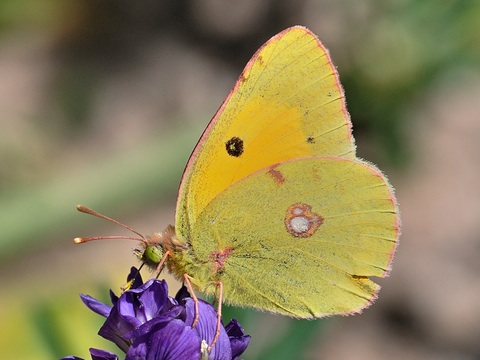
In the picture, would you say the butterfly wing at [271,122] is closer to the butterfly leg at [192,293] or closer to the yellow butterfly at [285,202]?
the yellow butterfly at [285,202]

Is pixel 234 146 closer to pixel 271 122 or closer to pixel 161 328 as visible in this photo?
pixel 271 122

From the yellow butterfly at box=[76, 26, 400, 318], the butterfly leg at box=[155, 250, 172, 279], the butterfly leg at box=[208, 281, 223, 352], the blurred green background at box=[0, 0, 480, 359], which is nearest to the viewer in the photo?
the butterfly leg at box=[208, 281, 223, 352]

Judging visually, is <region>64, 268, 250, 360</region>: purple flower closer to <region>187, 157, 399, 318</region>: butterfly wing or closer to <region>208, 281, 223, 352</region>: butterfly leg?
<region>208, 281, 223, 352</region>: butterfly leg

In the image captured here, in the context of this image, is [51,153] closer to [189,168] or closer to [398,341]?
[398,341]

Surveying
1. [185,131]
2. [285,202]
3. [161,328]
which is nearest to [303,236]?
[285,202]

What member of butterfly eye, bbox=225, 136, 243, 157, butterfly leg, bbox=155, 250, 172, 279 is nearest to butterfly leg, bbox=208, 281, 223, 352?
butterfly leg, bbox=155, 250, 172, 279

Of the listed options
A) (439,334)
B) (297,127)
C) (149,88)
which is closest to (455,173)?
(439,334)

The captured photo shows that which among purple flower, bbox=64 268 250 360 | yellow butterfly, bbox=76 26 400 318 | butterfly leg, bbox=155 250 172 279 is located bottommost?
purple flower, bbox=64 268 250 360
